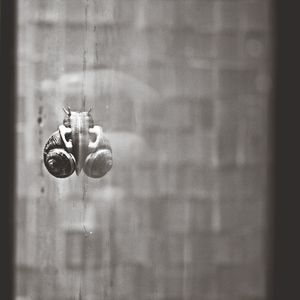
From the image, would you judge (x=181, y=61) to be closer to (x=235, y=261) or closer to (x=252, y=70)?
(x=252, y=70)

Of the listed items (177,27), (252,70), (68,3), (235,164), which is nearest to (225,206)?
(235,164)

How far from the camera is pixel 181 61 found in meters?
1.65

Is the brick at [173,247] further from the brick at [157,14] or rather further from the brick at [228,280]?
the brick at [157,14]

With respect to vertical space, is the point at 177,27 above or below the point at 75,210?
above

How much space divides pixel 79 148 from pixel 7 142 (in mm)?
179

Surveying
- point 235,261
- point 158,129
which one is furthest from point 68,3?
point 235,261

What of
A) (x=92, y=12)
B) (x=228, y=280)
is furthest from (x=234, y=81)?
(x=228, y=280)

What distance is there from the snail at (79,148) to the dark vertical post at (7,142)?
0.11 metres

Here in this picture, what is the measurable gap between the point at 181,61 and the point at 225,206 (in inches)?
15.4

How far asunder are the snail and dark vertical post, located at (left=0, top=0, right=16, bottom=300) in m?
0.11

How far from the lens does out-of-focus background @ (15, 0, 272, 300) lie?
1.62 meters

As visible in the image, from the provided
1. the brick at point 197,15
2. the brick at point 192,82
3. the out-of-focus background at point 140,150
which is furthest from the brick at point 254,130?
the brick at point 197,15

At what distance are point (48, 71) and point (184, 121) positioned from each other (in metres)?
0.38

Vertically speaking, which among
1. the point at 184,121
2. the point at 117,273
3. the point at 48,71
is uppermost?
the point at 48,71
